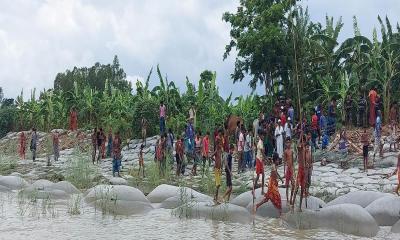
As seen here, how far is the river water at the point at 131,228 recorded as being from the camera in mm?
8570

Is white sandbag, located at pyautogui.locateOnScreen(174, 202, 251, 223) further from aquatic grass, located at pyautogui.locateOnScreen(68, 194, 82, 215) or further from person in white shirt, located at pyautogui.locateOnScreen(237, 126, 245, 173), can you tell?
person in white shirt, located at pyautogui.locateOnScreen(237, 126, 245, 173)

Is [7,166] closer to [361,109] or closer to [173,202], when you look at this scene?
[173,202]

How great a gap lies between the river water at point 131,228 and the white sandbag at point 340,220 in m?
0.16

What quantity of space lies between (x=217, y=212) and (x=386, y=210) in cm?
304

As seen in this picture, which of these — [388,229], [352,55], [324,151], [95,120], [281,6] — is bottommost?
[388,229]

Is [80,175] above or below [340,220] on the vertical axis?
above

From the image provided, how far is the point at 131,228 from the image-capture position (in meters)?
9.23

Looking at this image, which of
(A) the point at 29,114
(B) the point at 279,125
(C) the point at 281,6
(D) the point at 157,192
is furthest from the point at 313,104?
(A) the point at 29,114

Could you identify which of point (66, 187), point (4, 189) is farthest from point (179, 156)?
point (4, 189)

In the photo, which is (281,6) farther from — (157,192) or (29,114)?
(29,114)

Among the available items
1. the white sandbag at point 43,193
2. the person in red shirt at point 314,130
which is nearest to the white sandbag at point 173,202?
the white sandbag at point 43,193

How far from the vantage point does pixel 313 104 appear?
67.1 ft

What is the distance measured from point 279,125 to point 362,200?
18.0ft

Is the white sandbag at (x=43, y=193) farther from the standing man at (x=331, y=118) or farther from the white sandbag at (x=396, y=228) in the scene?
the standing man at (x=331, y=118)
